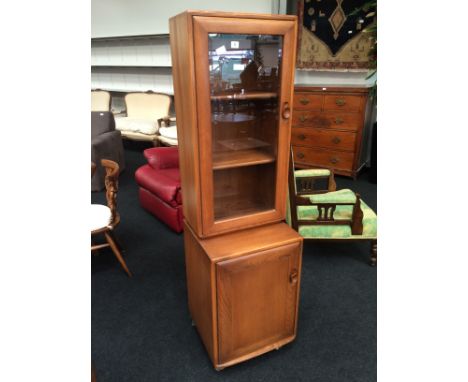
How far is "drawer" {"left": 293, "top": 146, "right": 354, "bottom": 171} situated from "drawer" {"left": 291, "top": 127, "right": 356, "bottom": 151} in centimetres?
7

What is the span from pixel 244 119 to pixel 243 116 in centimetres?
1

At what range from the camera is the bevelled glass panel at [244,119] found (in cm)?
A: 127

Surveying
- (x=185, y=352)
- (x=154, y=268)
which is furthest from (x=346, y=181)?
(x=185, y=352)

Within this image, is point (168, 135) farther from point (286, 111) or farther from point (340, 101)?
point (286, 111)

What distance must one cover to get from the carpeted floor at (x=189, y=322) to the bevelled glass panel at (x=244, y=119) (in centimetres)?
82

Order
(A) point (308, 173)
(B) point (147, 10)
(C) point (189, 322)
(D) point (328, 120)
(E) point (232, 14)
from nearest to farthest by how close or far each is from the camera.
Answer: (E) point (232, 14) < (C) point (189, 322) < (A) point (308, 173) < (D) point (328, 120) < (B) point (147, 10)

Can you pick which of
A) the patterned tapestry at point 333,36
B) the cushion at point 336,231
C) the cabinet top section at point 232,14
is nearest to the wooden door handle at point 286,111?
the cabinet top section at point 232,14

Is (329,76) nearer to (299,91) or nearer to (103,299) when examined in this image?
(299,91)

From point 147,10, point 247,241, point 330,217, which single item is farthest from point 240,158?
point 147,10

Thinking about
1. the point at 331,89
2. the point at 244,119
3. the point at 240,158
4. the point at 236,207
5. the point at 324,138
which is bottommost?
the point at 236,207

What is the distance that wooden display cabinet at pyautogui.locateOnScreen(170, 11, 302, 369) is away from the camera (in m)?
1.21

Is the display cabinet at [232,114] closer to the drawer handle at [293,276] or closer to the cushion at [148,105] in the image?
the drawer handle at [293,276]

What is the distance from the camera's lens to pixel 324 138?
3.97 m

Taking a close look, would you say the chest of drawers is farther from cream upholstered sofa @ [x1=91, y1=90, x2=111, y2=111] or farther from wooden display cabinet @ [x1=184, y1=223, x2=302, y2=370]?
cream upholstered sofa @ [x1=91, y1=90, x2=111, y2=111]
